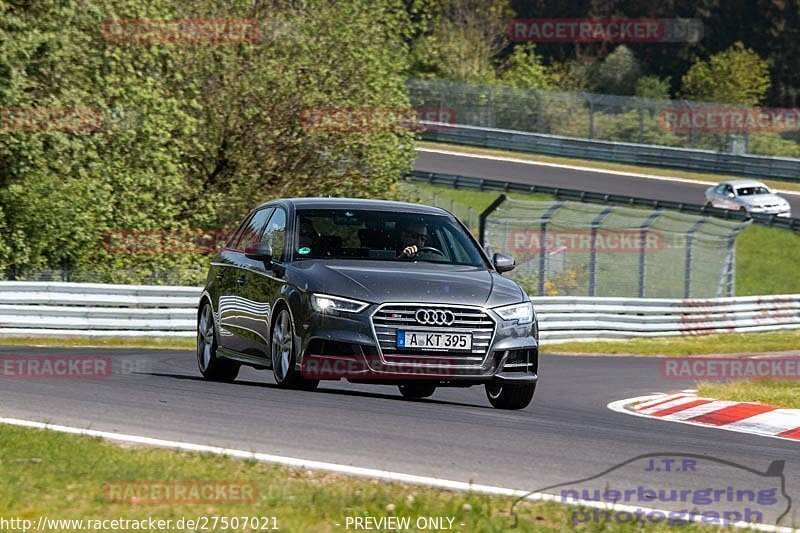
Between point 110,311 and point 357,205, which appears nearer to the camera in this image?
point 357,205

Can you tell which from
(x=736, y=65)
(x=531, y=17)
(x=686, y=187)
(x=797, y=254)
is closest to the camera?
(x=797, y=254)

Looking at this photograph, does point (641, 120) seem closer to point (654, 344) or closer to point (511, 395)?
point (654, 344)

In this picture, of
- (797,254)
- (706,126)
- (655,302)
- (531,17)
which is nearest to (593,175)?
(706,126)

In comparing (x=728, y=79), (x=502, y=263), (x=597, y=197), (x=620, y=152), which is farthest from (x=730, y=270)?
(x=728, y=79)

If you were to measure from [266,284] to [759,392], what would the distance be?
622 centimetres

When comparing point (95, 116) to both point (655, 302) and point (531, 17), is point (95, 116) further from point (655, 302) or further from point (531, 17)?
point (531, 17)

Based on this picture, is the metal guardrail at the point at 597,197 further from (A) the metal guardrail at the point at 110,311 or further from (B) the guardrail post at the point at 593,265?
(A) the metal guardrail at the point at 110,311

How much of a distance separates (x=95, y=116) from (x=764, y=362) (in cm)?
1258

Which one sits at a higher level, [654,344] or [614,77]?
[614,77]

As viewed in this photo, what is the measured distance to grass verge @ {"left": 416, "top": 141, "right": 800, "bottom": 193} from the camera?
5225 cm

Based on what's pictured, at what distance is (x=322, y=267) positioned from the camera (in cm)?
1043

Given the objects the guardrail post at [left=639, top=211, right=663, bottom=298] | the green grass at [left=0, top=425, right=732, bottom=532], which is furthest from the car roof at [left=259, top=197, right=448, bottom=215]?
the guardrail post at [left=639, top=211, right=663, bottom=298]

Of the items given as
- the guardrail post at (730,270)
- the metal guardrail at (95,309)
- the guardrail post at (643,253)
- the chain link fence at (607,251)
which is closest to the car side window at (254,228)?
the metal guardrail at (95,309)

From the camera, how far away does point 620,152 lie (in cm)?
5447
